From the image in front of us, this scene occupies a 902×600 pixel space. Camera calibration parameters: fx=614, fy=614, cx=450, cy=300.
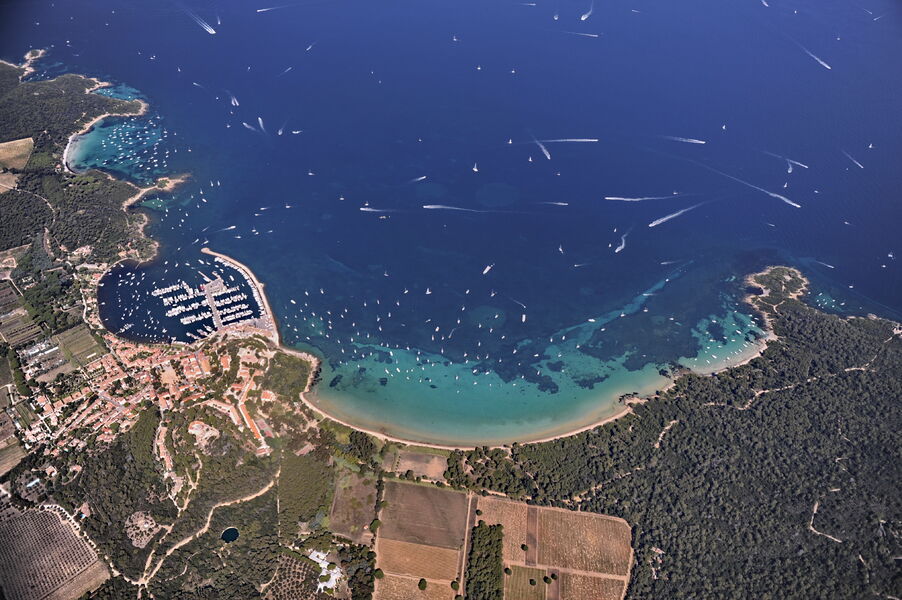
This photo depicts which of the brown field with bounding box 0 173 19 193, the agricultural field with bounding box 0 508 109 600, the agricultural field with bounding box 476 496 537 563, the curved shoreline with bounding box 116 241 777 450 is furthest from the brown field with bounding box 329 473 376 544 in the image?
the brown field with bounding box 0 173 19 193

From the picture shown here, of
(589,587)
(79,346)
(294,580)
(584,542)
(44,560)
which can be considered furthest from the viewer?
(79,346)

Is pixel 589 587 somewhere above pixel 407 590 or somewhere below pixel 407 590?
below

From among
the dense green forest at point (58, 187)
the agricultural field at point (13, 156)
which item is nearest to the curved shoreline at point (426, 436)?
the dense green forest at point (58, 187)

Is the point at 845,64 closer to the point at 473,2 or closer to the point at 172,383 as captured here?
the point at 473,2

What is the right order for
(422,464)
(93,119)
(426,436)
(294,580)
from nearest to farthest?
(294,580) < (422,464) < (426,436) < (93,119)

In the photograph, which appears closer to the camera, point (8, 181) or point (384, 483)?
point (384, 483)

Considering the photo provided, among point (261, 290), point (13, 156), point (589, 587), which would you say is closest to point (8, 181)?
point (13, 156)

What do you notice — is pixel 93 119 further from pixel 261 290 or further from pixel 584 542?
pixel 584 542

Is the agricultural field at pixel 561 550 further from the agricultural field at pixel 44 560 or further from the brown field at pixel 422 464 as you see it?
the agricultural field at pixel 44 560
